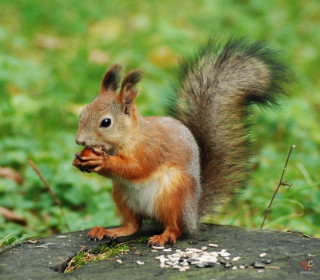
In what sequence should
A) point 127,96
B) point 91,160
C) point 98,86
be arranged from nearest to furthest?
point 91,160, point 127,96, point 98,86

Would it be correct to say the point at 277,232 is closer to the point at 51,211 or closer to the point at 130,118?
the point at 130,118

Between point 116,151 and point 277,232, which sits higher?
point 116,151

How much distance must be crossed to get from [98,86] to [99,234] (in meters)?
2.34

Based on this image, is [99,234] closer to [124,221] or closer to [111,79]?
[124,221]

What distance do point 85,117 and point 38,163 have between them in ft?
4.13

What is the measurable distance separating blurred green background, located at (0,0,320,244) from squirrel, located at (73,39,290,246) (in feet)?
0.55

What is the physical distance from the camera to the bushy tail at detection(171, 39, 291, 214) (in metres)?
2.34

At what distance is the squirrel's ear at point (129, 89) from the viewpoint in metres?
2.09

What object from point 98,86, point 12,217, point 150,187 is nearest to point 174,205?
point 150,187

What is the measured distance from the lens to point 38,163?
10.6 feet

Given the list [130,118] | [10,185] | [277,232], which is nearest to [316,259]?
[277,232]
